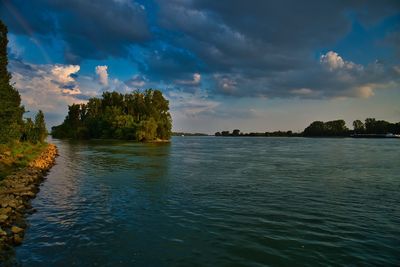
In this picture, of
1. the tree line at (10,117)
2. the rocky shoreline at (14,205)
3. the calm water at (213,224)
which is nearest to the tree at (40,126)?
the tree line at (10,117)

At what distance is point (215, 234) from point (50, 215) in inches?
390

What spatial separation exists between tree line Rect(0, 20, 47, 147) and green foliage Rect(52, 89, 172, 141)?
207 feet

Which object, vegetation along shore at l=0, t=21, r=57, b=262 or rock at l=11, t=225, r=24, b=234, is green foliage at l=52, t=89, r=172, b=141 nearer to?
vegetation along shore at l=0, t=21, r=57, b=262

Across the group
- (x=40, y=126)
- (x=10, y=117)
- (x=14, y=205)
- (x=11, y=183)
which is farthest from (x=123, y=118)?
(x=14, y=205)

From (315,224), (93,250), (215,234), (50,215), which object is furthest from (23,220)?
(315,224)

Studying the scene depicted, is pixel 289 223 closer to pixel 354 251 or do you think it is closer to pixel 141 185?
pixel 354 251

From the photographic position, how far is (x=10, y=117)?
38625mm

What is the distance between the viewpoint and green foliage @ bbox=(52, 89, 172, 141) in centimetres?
14450

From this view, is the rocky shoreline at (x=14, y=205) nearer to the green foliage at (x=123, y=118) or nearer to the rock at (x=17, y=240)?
the rock at (x=17, y=240)

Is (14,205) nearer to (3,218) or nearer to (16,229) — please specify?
(3,218)

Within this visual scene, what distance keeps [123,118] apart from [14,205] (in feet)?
434

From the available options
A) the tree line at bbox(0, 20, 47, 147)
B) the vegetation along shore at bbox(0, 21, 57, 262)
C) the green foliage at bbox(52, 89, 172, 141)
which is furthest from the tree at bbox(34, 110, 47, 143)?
the green foliage at bbox(52, 89, 172, 141)

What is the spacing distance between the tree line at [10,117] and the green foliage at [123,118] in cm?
6304

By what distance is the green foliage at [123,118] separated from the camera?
474 ft
